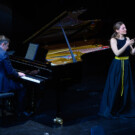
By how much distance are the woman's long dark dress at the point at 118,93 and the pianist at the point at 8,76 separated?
4.54 feet

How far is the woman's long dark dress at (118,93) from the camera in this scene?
456 centimetres

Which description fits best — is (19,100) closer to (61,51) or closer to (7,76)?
(7,76)

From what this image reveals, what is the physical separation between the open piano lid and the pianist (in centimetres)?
65

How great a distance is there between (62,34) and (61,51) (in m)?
0.40

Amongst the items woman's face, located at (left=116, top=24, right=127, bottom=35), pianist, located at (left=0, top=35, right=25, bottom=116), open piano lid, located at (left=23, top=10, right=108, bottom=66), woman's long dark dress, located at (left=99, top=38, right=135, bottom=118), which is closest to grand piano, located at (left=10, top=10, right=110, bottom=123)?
open piano lid, located at (left=23, top=10, right=108, bottom=66)

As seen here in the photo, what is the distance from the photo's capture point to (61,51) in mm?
5324

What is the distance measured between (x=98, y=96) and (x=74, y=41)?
1228 millimetres

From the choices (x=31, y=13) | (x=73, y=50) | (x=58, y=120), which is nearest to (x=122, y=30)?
(x=73, y=50)

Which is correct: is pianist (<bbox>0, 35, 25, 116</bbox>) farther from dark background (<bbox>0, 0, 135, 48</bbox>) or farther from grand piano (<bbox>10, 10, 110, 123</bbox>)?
dark background (<bbox>0, 0, 135, 48</bbox>)

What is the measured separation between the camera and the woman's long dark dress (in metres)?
4.56

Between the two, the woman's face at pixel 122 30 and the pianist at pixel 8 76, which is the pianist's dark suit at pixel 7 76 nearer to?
the pianist at pixel 8 76

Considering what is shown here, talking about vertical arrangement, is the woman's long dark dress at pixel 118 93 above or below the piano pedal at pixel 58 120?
above

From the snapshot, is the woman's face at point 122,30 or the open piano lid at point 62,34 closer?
the woman's face at point 122,30

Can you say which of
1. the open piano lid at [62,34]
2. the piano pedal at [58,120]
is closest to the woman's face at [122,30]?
the open piano lid at [62,34]
